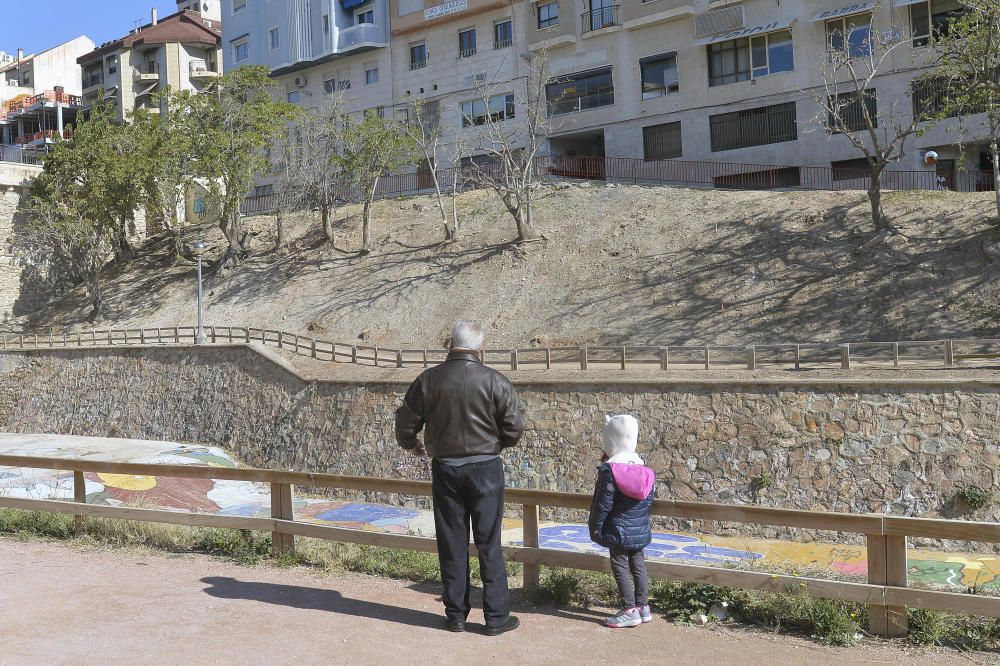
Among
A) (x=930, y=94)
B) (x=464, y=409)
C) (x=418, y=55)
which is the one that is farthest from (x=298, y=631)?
(x=418, y=55)

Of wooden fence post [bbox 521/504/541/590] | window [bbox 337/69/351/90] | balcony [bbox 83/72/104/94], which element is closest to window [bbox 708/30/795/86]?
window [bbox 337/69/351/90]

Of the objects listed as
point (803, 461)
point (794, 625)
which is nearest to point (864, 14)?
point (803, 461)

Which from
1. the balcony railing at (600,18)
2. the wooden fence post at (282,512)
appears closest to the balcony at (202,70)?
the balcony railing at (600,18)

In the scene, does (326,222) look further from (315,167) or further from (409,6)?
(409,6)

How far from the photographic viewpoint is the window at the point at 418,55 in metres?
49.5

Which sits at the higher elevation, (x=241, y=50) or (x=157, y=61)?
(x=157, y=61)

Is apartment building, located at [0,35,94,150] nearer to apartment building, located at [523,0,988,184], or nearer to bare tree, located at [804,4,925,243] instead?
apartment building, located at [523,0,988,184]

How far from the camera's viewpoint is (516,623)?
6762 millimetres

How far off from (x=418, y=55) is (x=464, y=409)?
45.9 metres

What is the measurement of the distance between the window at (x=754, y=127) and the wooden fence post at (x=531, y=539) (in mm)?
33842

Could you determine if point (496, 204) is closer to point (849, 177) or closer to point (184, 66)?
point (849, 177)

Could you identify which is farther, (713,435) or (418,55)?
(418,55)

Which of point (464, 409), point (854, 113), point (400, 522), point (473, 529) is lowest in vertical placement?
point (400, 522)

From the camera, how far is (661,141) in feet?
138
